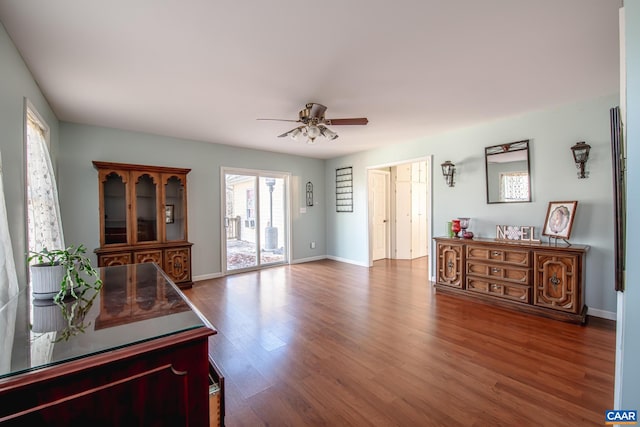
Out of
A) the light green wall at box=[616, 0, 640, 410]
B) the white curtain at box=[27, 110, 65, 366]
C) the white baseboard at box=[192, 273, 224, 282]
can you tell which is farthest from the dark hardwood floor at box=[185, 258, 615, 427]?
the white curtain at box=[27, 110, 65, 366]

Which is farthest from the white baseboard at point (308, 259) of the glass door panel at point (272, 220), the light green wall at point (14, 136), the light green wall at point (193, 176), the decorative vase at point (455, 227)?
the light green wall at point (14, 136)

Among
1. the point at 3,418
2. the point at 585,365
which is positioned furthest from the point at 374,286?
the point at 3,418

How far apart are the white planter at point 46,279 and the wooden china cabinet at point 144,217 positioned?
2.78m

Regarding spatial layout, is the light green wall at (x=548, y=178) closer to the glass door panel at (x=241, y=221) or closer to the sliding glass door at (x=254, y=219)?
the sliding glass door at (x=254, y=219)

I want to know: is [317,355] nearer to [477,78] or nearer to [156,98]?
[477,78]

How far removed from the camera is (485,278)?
362cm

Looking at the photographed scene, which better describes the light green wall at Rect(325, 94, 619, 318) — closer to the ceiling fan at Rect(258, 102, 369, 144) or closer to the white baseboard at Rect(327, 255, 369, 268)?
the white baseboard at Rect(327, 255, 369, 268)

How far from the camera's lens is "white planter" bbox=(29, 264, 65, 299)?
54.3 inches

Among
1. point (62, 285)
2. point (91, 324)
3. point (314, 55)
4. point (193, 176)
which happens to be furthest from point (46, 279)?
point (193, 176)

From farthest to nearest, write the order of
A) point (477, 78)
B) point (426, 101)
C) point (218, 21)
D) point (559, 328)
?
1. point (426, 101)
2. point (559, 328)
3. point (477, 78)
4. point (218, 21)

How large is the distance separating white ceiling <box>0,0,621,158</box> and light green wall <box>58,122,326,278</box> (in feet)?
1.84

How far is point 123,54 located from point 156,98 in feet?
2.88

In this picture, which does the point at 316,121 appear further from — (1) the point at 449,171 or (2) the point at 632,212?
(2) the point at 632,212

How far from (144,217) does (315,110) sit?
304 centimetres
